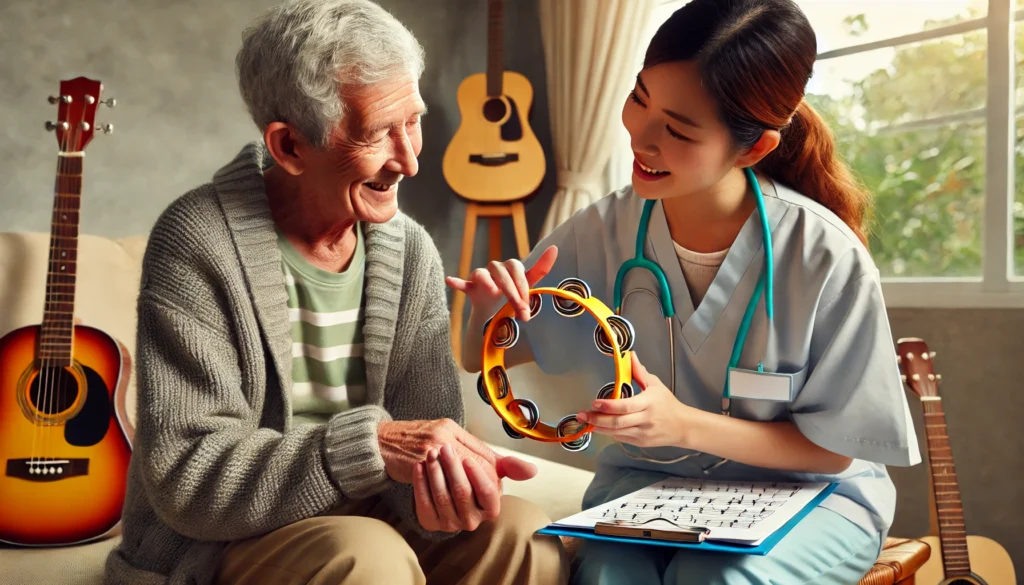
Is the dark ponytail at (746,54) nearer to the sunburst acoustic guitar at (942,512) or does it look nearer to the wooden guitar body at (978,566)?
the sunburst acoustic guitar at (942,512)

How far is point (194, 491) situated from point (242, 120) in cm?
227

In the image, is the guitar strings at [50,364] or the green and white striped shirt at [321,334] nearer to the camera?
the green and white striped shirt at [321,334]

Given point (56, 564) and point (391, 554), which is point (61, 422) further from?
point (391, 554)

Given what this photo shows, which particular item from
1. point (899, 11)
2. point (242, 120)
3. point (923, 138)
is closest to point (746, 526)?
point (923, 138)

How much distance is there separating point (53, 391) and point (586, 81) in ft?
7.06

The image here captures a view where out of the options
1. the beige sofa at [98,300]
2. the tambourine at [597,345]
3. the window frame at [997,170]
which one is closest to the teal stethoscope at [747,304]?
the tambourine at [597,345]

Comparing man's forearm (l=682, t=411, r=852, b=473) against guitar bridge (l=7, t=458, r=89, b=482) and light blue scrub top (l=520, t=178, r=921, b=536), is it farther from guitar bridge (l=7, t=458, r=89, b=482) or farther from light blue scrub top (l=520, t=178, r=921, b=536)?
guitar bridge (l=7, t=458, r=89, b=482)

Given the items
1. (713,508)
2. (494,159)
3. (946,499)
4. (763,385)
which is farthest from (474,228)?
(713,508)

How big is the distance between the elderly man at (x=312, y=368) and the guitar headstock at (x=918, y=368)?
1.15m

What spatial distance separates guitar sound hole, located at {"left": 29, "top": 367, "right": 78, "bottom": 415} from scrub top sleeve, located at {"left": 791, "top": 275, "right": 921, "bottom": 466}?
1478 mm

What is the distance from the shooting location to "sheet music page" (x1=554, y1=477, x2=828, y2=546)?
114 cm

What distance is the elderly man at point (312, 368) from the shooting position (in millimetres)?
1165

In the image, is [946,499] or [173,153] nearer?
[946,499]

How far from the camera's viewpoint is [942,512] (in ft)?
6.46
